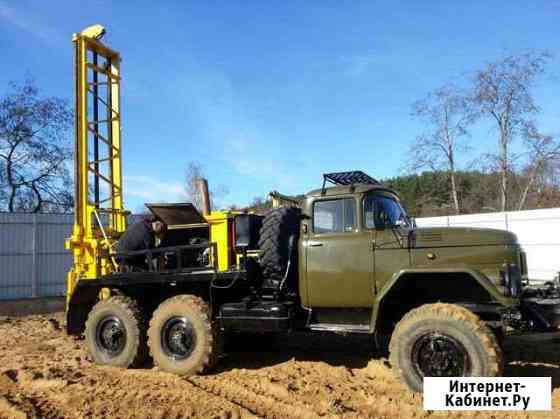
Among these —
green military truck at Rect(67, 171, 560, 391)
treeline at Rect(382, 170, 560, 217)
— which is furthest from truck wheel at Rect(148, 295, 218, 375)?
treeline at Rect(382, 170, 560, 217)

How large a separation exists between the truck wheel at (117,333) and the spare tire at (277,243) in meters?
2.03

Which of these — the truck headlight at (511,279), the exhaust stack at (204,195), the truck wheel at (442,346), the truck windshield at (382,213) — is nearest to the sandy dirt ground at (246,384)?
the truck wheel at (442,346)

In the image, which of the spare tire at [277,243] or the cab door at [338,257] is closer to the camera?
the cab door at [338,257]

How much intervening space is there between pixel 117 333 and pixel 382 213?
418cm

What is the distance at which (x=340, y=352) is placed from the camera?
862cm

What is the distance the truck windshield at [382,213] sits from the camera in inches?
273

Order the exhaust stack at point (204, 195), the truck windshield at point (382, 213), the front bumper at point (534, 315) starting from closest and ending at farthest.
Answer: the front bumper at point (534, 315) → the truck windshield at point (382, 213) → the exhaust stack at point (204, 195)

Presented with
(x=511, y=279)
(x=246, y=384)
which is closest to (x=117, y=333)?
(x=246, y=384)

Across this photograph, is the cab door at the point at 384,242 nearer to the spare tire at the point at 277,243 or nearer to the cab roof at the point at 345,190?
the cab roof at the point at 345,190

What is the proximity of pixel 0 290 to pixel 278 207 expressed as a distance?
462 inches

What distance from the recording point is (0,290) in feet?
52.2

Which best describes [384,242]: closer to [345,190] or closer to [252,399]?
[345,190]

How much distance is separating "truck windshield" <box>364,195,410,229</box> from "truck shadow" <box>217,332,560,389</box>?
2.07 meters

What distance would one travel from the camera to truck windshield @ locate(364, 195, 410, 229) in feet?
22.8
